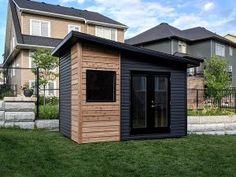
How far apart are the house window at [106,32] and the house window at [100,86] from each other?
21.3 metres

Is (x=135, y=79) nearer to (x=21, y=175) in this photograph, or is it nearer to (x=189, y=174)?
(x=189, y=174)

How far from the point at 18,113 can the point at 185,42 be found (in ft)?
94.8

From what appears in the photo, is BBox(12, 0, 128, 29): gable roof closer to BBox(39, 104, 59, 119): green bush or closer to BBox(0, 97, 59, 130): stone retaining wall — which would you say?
BBox(39, 104, 59, 119): green bush

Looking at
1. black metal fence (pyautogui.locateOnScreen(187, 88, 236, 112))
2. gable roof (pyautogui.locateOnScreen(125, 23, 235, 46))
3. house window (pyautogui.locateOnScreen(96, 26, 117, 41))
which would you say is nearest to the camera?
black metal fence (pyautogui.locateOnScreen(187, 88, 236, 112))

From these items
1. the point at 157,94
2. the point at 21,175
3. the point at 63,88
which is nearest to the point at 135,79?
the point at 157,94

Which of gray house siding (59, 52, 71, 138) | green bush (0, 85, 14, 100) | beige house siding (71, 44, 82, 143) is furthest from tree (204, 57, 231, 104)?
beige house siding (71, 44, 82, 143)

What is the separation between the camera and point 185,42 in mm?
38094

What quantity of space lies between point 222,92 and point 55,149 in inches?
473

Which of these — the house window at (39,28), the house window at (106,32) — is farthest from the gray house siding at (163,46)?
the house window at (39,28)

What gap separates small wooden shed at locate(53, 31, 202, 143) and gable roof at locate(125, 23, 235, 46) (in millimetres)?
25017

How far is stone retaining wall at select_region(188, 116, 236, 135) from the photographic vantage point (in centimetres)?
1364

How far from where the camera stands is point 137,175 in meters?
6.93

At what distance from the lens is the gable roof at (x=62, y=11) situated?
28.2 m

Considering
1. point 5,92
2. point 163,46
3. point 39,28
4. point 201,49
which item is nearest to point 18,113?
point 5,92
